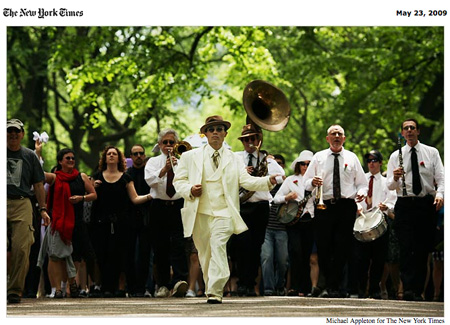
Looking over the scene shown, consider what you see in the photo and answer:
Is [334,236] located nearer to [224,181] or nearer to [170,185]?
[170,185]

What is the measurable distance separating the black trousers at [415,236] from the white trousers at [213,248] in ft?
9.43

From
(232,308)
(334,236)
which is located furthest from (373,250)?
(232,308)

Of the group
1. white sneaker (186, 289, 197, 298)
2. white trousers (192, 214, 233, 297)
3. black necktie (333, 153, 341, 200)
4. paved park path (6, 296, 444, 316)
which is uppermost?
black necktie (333, 153, 341, 200)

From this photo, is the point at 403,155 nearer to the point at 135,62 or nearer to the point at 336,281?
the point at 336,281

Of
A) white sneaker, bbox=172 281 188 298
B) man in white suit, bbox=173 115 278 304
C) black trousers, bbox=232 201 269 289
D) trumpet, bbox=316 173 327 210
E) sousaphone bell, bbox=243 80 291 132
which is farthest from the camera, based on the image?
sousaphone bell, bbox=243 80 291 132

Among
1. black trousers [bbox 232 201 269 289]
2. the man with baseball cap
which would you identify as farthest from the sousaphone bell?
the man with baseball cap

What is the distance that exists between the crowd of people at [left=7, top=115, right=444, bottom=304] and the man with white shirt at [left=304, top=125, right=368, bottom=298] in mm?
16

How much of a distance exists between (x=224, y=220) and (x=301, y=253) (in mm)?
3662

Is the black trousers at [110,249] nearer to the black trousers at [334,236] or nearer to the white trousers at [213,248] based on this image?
the white trousers at [213,248]

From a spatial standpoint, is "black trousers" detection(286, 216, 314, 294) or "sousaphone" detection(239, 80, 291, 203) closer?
"sousaphone" detection(239, 80, 291, 203)

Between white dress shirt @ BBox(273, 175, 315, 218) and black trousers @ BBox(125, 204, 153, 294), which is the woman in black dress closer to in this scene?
black trousers @ BBox(125, 204, 153, 294)

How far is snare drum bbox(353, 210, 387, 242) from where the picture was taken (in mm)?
15570

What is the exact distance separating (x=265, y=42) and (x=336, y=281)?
20204mm

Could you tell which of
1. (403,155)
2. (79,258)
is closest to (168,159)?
(79,258)
